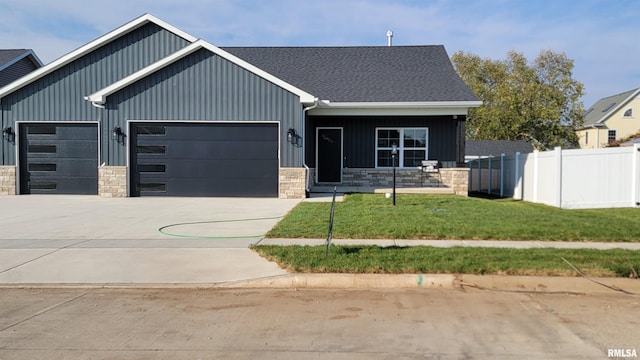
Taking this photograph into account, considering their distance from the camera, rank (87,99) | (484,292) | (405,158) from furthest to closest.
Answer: (405,158) → (87,99) → (484,292)

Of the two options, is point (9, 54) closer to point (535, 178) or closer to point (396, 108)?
point (396, 108)

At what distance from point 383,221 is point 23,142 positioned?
48.2 ft

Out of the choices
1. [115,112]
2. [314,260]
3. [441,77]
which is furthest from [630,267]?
[115,112]

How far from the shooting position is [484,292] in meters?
6.34

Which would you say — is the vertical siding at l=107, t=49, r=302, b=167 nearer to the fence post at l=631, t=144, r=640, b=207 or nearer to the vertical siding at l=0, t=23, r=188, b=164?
the vertical siding at l=0, t=23, r=188, b=164

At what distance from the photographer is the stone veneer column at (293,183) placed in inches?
671

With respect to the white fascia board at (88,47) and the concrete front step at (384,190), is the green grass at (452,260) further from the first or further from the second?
the white fascia board at (88,47)

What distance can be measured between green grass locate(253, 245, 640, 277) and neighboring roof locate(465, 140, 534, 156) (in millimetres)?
36740

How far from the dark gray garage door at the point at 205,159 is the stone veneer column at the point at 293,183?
358 mm

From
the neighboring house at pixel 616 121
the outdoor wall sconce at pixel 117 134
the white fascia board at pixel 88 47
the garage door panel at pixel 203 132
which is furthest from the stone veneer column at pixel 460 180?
the neighboring house at pixel 616 121

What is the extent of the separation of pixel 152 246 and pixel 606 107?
5582cm

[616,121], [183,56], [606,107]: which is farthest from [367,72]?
[606,107]

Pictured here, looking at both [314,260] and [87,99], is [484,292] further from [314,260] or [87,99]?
[87,99]

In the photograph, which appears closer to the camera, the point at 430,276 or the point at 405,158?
the point at 430,276
